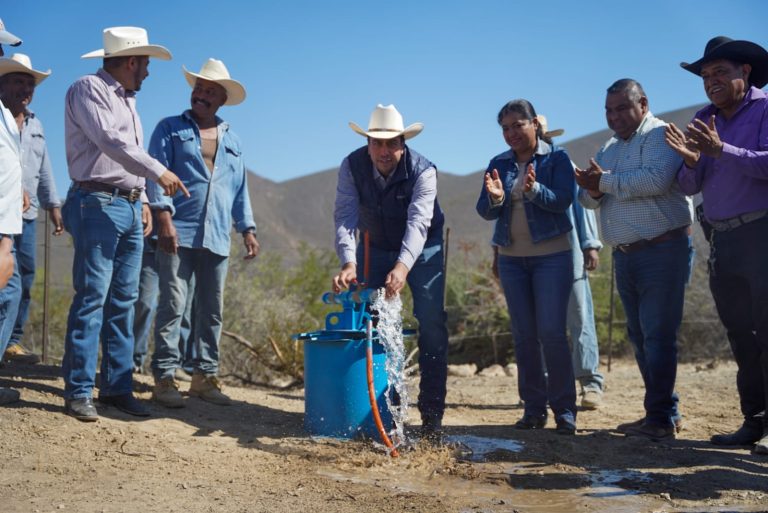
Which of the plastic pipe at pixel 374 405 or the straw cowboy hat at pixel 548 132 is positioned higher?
the straw cowboy hat at pixel 548 132

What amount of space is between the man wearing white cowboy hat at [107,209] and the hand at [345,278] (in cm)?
100

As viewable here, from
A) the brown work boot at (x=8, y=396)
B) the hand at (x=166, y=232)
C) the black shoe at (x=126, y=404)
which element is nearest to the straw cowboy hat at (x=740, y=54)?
the hand at (x=166, y=232)

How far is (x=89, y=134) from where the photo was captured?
14.2ft

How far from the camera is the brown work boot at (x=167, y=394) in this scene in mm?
4984

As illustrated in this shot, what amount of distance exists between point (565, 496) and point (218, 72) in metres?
3.55

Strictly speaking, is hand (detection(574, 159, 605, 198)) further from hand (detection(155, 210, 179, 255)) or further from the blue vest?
hand (detection(155, 210, 179, 255))

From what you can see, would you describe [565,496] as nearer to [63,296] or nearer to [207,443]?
[207,443]

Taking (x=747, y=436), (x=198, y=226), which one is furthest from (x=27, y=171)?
(x=747, y=436)

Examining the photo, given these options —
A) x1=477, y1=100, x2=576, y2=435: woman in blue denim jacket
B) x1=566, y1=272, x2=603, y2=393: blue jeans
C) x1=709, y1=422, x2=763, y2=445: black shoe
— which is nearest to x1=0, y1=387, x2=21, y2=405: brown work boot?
x1=477, y1=100, x2=576, y2=435: woman in blue denim jacket

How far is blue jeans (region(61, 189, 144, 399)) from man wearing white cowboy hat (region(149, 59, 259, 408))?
46 cm

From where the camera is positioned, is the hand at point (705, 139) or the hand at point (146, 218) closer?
the hand at point (705, 139)

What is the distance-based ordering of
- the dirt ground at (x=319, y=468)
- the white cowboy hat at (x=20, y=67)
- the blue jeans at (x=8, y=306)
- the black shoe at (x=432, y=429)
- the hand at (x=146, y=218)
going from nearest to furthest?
the dirt ground at (x=319, y=468), the black shoe at (x=432, y=429), the hand at (x=146, y=218), the blue jeans at (x=8, y=306), the white cowboy hat at (x=20, y=67)

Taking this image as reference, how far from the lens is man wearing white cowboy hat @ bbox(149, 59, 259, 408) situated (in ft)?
16.7

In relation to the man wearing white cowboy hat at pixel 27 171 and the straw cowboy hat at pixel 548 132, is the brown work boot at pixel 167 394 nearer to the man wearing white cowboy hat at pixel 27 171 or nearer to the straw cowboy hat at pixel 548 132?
the man wearing white cowboy hat at pixel 27 171
